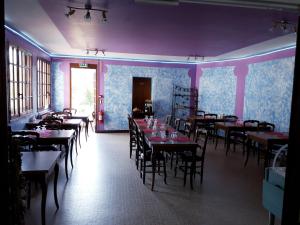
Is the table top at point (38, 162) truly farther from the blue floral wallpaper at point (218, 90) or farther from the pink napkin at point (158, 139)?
the blue floral wallpaper at point (218, 90)

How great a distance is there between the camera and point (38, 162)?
105 inches

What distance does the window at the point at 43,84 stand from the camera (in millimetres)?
6672

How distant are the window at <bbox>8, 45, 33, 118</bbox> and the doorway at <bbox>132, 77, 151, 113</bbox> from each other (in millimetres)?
4034

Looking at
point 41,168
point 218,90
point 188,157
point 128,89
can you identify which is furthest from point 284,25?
point 128,89

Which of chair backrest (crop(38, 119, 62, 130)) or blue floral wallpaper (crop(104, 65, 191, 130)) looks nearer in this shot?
chair backrest (crop(38, 119, 62, 130))

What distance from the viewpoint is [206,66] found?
8.84 meters

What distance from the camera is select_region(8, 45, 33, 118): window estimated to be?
4.62m

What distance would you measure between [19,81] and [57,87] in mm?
3245

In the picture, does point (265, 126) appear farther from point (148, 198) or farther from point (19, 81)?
point (19, 81)

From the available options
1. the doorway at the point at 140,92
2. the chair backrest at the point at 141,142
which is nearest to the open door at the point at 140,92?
the doorway at the point at 140,92

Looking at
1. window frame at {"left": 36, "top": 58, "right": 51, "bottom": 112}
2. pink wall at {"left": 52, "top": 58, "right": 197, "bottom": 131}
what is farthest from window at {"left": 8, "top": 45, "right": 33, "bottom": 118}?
pink wall at {"left": 52, "top": 58, "right": 197, "bottom": 131}

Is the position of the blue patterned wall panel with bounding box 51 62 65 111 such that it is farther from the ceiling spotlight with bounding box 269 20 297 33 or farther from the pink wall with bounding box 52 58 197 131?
the ceiling spotlight with bounding box 269 20 297 33

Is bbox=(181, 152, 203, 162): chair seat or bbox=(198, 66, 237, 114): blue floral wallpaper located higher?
bbox=(198, 66, 237, 114): blue floral wallpaper

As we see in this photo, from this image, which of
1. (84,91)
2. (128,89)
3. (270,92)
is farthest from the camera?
(84,91)
